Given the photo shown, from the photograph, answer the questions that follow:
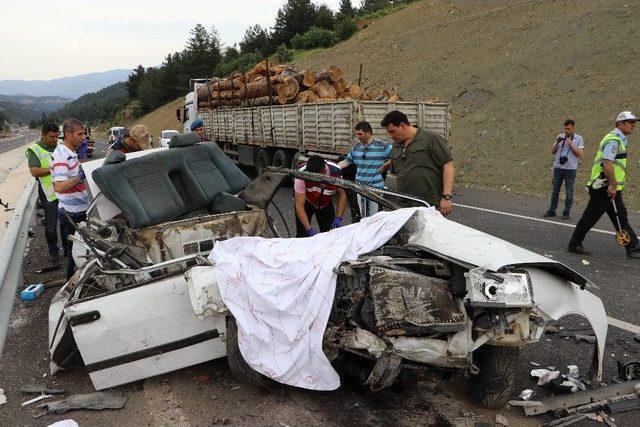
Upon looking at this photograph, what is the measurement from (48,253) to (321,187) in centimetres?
431

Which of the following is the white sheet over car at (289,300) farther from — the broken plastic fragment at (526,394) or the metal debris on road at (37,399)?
the metal debris on road at (37,399)

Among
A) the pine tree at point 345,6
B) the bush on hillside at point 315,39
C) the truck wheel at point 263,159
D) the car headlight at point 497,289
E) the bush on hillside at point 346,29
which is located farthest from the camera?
the pine tree at point 345,6

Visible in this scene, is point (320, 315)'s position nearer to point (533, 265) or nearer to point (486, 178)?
point (533, 265)

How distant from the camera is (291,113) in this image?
1190 cm

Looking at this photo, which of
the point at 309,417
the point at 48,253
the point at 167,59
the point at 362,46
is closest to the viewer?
the point at 309,417

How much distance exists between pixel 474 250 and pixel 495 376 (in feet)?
2.41

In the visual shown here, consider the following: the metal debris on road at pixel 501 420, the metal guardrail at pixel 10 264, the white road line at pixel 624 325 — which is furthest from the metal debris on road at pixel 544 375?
the metal guardrail at pixel 10 264

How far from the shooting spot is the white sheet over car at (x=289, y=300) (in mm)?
2771

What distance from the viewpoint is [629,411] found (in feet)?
9.52

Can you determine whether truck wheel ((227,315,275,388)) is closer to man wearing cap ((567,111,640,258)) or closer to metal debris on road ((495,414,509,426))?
metal debris on road ((495,414,509,426))

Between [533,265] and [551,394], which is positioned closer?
[533,265]

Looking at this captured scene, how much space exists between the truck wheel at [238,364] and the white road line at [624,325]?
9.26ft

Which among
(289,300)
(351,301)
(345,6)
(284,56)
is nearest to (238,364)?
(289,300)

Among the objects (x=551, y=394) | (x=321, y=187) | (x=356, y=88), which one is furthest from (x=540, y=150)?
(x=551, y=394)
